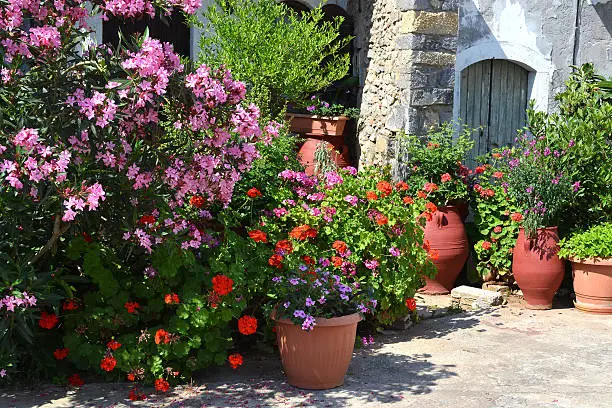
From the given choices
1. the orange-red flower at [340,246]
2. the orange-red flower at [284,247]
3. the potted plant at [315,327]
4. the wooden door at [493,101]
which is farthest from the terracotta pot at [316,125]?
the potted plant at [315,327]

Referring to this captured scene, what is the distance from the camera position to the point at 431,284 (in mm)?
7184

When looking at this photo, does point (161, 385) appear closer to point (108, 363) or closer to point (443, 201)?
point (108, 363)

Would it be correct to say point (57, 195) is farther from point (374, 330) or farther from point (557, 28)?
point (557, 28)

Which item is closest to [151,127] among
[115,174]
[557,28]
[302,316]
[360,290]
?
[115,174]

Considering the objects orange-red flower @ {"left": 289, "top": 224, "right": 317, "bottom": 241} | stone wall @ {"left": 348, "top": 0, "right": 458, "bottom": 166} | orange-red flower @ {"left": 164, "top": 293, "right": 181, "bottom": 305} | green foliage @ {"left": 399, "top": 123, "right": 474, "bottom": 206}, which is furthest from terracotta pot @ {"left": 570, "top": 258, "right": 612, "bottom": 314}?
orange-red flower @ {"left": 164, "top": 293, "right": 181, "bottom": 305}

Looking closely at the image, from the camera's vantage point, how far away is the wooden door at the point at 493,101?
854 cm

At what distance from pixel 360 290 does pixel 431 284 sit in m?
2.21

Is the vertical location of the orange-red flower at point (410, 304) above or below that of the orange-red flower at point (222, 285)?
below

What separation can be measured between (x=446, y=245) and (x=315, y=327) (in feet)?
9.10

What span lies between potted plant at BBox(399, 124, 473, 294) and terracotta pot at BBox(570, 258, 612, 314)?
1022mm

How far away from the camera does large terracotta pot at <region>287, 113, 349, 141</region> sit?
827cm

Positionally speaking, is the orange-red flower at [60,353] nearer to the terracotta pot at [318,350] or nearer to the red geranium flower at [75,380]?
the red geranium flower at [75,380]

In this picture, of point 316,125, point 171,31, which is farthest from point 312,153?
point 171,31

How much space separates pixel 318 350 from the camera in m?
4.60
